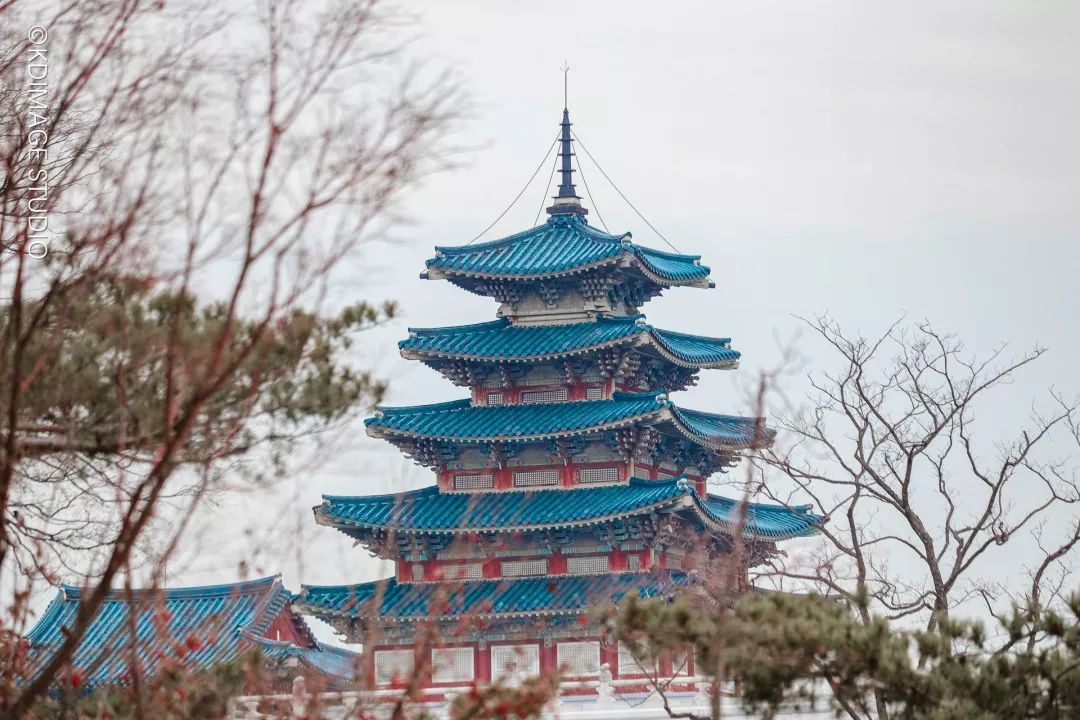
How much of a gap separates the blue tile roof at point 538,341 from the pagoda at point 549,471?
0.04 metres

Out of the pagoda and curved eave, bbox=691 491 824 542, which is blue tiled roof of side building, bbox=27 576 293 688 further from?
curved eave, bbox=691 491 824 542

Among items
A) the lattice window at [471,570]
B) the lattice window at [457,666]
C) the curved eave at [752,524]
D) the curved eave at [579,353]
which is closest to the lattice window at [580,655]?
the lattice window at [457,666]

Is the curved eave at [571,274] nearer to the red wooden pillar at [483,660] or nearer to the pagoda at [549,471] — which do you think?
the pagoda at [549,471]

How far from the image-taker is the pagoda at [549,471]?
3100 cm

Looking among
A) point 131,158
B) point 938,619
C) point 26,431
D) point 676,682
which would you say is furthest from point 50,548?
point 676,682

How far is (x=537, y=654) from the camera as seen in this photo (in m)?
31.3

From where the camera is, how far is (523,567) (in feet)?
105

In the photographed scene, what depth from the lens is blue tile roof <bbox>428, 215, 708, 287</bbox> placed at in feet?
107

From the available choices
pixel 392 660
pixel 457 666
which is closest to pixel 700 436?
pixel 457 666

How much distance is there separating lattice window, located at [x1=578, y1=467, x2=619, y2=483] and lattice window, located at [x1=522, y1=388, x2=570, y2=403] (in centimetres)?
146

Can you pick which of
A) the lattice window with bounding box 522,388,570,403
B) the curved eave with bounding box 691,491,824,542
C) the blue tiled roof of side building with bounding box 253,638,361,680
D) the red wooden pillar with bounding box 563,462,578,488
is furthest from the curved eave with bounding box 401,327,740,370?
the blue tiled roof of side building with bounding box 253,638,361,680

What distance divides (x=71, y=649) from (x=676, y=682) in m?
19.9

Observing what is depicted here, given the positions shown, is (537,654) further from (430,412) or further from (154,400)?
(154,400)

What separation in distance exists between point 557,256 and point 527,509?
16.1 feet
